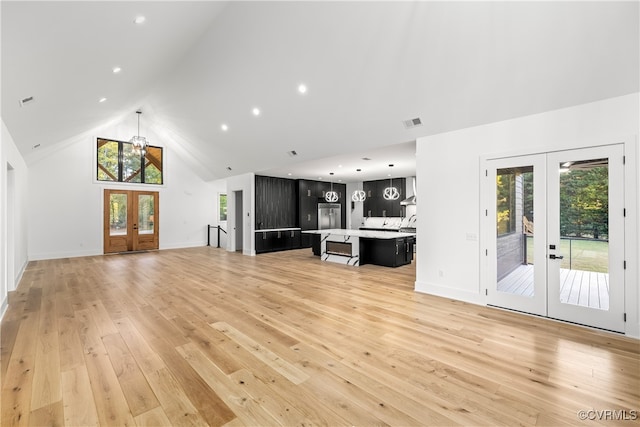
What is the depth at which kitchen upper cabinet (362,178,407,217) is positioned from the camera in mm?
10367

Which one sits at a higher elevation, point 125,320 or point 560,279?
point 560,279

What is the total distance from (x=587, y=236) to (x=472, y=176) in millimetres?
1492

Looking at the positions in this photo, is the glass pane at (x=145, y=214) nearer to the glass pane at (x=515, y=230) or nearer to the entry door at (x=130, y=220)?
the entry door at (x=130, y=220)

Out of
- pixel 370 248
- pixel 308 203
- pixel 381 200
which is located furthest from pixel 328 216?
pixel 370 248

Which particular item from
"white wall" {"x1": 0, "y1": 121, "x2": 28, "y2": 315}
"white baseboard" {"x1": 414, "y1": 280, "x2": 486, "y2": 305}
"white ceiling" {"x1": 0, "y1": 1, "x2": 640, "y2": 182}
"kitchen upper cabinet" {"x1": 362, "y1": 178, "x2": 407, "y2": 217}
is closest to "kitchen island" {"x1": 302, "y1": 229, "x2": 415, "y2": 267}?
"white baseboard" {"x1": 414, "y1": 280, "x2": 486, "y2": 305}

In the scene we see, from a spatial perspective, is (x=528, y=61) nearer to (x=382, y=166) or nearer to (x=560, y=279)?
(x=560, y=279)

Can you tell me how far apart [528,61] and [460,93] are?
78 cm

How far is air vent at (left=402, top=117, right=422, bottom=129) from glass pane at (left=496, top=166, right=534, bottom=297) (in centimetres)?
138

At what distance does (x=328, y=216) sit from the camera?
11594mm

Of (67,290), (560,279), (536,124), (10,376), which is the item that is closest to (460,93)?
(536,124)

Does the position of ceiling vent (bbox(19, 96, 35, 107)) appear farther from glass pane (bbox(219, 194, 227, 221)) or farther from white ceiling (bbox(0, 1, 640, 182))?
glass pane (bbox(219, 194, 227, 221))

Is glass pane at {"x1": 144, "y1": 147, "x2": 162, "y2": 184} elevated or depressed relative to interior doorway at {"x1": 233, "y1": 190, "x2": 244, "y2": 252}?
elevated

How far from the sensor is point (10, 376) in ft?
7.61

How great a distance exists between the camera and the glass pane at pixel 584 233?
321 centimetres
